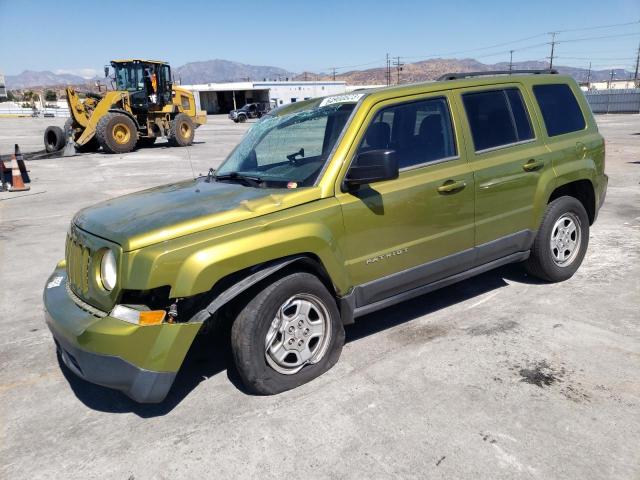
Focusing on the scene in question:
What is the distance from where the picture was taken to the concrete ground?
265 centimetres

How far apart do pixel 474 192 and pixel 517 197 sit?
575 mm

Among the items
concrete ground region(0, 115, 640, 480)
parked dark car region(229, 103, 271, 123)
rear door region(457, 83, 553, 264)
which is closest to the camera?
concrete ground region(0, 115, 640, 480)

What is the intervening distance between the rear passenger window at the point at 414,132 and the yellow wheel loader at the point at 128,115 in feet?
56.7

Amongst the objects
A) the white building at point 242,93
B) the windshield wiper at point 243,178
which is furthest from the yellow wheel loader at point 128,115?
the white building at point 242,93

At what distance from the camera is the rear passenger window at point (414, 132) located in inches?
146

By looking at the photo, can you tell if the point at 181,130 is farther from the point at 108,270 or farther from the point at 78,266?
the point at 108,270

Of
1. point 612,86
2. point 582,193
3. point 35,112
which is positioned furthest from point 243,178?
point 612,86

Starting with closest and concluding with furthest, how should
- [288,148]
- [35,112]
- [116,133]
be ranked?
[288,148] → [116,133] → [35,112]

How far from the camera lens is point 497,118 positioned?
4.28 m

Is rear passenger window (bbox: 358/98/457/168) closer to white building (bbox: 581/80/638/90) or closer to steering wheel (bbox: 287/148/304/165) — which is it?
steering wheel (bbox: 287/148/304/165)

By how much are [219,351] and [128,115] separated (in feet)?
58.4

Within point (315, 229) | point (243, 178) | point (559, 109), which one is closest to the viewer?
point (315, 229)

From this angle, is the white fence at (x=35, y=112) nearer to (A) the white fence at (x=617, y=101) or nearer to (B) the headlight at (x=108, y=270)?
(A) the white fence at (x=617, y=101)

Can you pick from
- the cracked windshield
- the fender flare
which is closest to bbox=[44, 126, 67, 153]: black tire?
the cracked windshield
